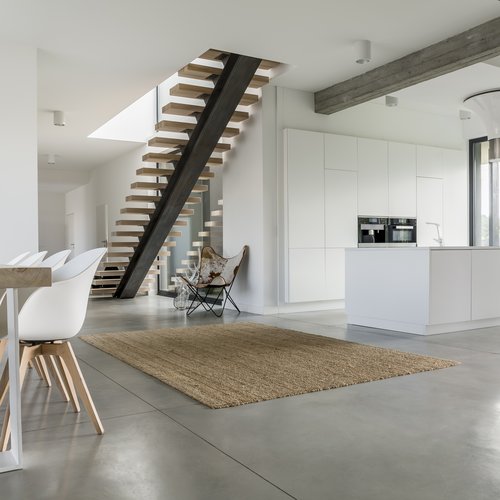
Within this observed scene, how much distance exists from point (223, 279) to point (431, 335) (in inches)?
113

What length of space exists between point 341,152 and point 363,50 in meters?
2.12

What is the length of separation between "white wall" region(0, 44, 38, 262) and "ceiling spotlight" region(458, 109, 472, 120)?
6.12 meters

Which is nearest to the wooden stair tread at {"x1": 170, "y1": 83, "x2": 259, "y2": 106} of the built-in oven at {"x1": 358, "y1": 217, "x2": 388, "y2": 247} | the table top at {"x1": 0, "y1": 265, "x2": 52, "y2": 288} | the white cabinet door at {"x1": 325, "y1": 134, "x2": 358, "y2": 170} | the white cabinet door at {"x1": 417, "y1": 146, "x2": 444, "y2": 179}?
the white cabinet door at {"x1": 325, "y1": 134, "x2": 358, "y2": 170}

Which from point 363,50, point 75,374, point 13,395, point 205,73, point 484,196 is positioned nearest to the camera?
point 13,395

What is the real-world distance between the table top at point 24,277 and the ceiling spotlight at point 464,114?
775 cm

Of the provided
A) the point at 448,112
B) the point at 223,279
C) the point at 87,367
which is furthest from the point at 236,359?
the point at 448,112

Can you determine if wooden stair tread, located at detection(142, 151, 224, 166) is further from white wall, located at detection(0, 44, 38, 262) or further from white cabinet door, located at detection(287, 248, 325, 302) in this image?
white wall, located at detection(0, 44, 38, 262)

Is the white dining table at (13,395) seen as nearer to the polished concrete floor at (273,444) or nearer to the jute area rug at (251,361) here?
the polished concrete floor at (273,444)

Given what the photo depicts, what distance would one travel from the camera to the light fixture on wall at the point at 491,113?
682cm

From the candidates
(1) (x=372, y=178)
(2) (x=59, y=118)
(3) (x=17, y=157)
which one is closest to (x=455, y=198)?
(1) (x=372, y=178)

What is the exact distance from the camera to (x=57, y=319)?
8.13 feet

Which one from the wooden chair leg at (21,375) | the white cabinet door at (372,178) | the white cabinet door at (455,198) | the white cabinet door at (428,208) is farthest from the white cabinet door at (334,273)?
the wooden chair leg at (21,375)

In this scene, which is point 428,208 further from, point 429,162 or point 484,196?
point 484,196

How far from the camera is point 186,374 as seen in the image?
12.2 ft
